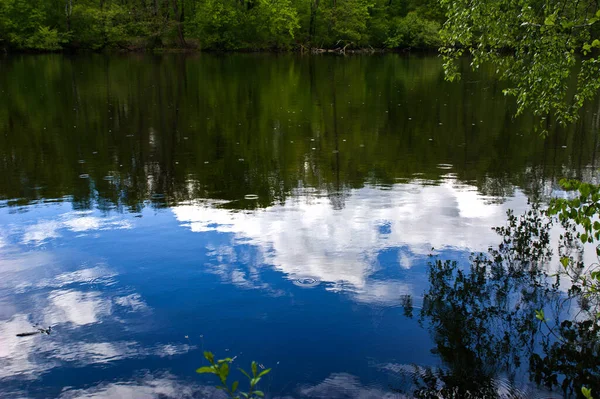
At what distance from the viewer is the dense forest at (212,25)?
74188 mm

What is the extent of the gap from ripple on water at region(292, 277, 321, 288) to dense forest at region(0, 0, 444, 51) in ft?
250

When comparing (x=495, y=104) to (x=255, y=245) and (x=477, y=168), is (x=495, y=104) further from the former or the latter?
(x=255, y=245)

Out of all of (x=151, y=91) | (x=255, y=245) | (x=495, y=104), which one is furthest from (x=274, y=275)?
(x=151, y=91)

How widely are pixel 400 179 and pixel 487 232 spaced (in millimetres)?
4448

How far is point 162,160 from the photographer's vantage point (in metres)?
16.2

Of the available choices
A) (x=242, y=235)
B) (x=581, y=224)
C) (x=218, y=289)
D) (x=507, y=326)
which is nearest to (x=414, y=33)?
(x=242, y=235)

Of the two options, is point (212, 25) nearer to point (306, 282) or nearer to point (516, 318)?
point (306, 282)

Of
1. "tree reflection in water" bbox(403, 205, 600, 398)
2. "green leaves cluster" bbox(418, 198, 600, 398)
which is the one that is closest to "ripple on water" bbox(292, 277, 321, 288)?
"tree reflection in water" bbox(403, 205, 600, 398)

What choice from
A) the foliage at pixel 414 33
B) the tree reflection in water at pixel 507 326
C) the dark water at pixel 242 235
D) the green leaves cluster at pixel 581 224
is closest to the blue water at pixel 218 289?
the dark water at pixel 242 235

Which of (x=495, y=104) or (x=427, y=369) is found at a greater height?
(x=495, y=104)

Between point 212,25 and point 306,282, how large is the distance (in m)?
83.7

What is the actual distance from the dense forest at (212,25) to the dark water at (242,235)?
58.7m

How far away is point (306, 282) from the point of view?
820 cm

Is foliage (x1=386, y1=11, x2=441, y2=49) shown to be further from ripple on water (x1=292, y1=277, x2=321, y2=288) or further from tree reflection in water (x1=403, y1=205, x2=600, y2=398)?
ripple on water (x1=292, y1=277, x2=321, y2=288)
